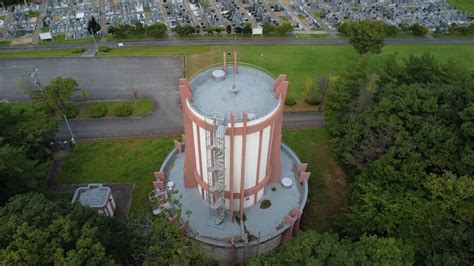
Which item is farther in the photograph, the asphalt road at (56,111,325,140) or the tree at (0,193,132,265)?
the asphalt road at (56,111,325,140)

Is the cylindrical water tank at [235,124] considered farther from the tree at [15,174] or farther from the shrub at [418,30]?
the shrub at [418,30]

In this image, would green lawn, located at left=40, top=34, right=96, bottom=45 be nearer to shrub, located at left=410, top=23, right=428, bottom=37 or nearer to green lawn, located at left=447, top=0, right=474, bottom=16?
shrub, located at left=410, top=23, right=428, bottom=37

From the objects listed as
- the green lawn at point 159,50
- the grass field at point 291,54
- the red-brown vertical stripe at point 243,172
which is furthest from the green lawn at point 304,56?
the red-brown vertical stripe at point 243,172

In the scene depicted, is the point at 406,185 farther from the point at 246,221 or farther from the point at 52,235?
the point at 52,235

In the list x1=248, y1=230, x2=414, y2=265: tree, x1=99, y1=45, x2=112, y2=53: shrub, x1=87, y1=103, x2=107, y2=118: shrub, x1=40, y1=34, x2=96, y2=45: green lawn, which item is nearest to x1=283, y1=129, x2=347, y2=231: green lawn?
x1=248, y1=230, x2=414, y2=265: tree

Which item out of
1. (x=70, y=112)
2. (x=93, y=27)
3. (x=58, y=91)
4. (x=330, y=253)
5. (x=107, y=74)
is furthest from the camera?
(x=93, y=27)

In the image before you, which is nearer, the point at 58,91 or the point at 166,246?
the point at 166,246

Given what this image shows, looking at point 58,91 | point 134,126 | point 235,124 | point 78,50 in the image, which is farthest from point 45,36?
point 235,124
